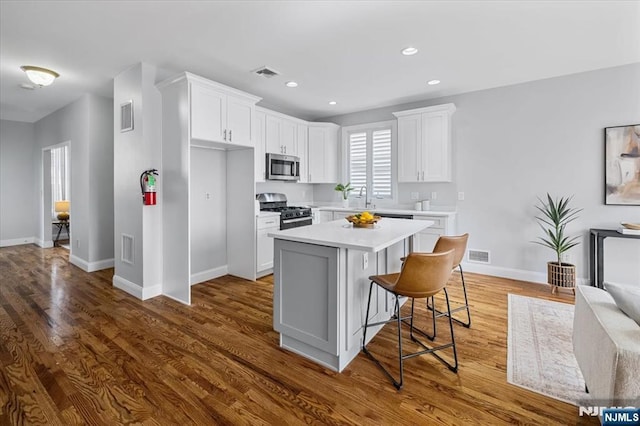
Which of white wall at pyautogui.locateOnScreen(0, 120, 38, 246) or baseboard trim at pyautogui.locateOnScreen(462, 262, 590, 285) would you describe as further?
white wall at pyautogui.locateOnScreen(0, 120, 38, 246)

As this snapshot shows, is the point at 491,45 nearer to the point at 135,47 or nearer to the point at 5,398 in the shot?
the point at 135,47

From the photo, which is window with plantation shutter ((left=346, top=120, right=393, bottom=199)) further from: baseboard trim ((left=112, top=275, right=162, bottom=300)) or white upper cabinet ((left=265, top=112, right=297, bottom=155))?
baseboard trim ((left=112, top=275, right=162, bottom=300))

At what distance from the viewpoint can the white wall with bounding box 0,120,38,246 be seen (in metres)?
6.36

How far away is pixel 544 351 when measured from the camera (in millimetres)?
2328

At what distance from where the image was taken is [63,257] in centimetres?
563

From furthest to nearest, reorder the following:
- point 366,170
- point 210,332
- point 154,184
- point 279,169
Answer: point 366,170 → point 279,169 → point 154,184 → point 210,332

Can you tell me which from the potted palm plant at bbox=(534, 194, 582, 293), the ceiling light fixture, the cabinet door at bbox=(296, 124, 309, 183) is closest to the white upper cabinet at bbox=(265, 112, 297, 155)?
the cabinet door at bbox=(296, 124, 309, 183)

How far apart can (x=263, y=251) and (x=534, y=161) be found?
13.0 feet

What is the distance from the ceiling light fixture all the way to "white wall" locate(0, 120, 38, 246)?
4.03 meters

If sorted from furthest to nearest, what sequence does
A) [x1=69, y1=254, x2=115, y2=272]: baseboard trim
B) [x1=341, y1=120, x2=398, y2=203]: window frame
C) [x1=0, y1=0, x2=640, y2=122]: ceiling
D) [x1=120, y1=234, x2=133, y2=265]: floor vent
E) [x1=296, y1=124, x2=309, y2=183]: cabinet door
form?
[x1=296, y1=124, x2=309, y2=183]: cabinet door < [x1=341, y1=120, x2=398, y2=203]: window frame < [x1=69, y1=254, x2=115, y2=272]: baseboard trim < [x1=120, y1=234, x2=133, y2=265]: floor vent < [x1=0, y1=0, x2=640, y2=122]: ceiling

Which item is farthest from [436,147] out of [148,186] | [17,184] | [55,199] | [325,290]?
[55,199]

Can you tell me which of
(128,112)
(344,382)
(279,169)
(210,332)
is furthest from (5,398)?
(279,169)

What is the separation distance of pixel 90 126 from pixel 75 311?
9.77 ft

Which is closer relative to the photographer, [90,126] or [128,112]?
[128,112]
